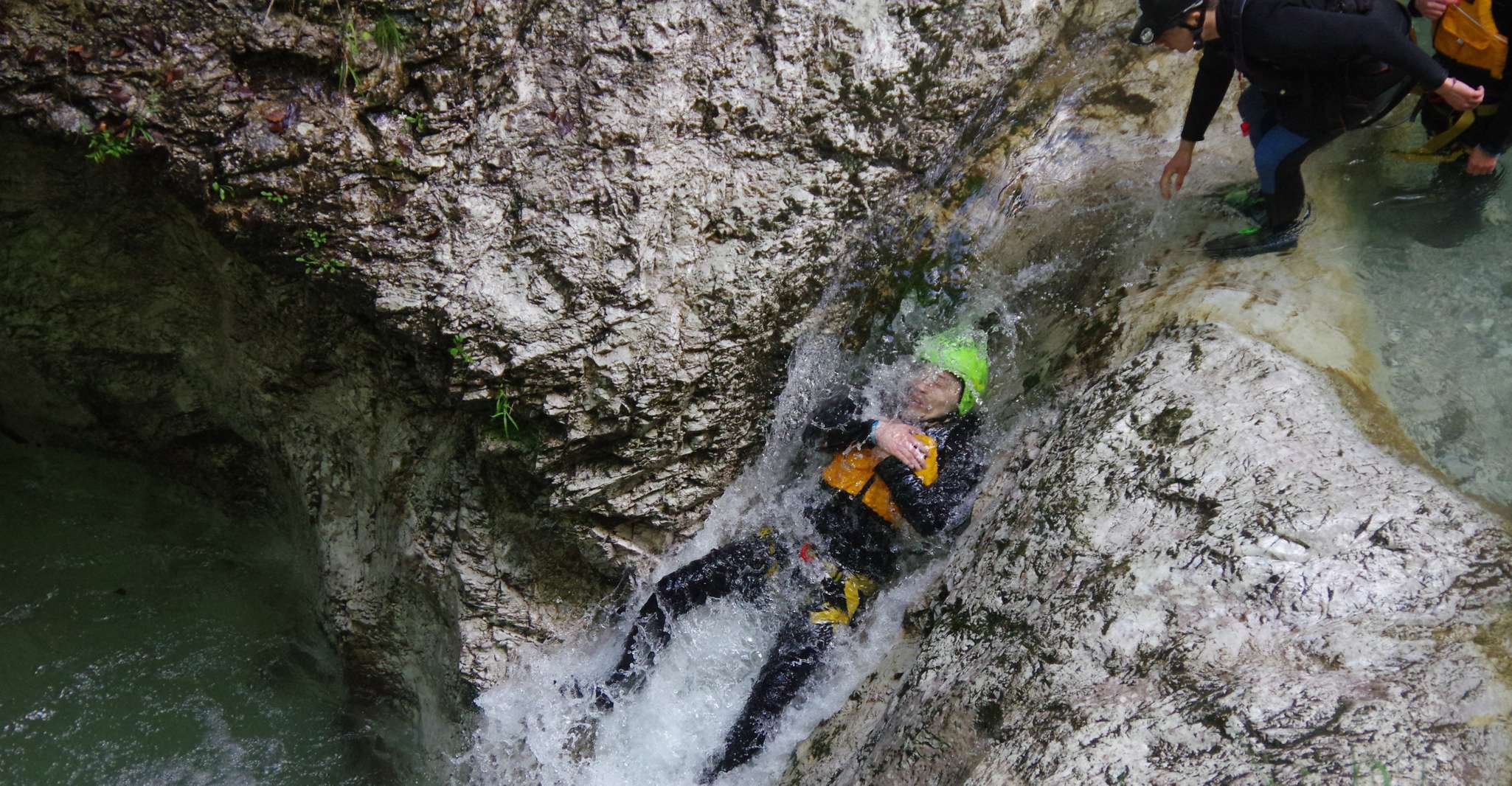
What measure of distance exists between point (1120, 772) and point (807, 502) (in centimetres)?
200

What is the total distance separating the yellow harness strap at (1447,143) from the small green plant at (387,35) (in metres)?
4.21

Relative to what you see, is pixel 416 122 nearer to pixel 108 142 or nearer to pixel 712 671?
pixel 108 142

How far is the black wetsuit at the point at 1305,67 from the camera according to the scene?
8.63 feet

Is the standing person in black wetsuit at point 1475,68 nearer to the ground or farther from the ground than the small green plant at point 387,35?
nearer to the ground

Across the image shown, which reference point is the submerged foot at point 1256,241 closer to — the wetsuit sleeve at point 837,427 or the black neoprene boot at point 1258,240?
the black neoprene boot at point 1258,240

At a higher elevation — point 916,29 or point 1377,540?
point 916,29

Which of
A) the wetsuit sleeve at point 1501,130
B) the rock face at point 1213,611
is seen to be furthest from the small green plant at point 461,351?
the wetsuit sleeve at point 1501,130

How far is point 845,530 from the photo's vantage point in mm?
4012

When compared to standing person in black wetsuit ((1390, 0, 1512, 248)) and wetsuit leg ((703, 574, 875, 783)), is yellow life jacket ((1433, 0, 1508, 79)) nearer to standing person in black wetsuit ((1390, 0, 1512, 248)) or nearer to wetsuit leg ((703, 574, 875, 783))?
standing person in black wetsuit ((1390, 0, 1512, 248))

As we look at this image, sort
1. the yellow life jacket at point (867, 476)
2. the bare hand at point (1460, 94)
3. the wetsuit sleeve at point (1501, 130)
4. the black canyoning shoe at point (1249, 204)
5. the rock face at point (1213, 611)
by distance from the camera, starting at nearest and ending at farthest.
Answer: the rock face at point (1213, 611) → the bare hand at point (1460, 94) → the wetsuit sleeve at point (1501, 130) → the black canyoning shoe at point (1249, 204) → the yellow life jacket at point (867, 476)

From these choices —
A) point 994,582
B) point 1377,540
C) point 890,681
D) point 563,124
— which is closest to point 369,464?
point 563,124

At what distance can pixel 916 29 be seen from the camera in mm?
3822

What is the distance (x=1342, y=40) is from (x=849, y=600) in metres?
2.92

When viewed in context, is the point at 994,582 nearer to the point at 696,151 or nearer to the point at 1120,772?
the point at 1120,772
